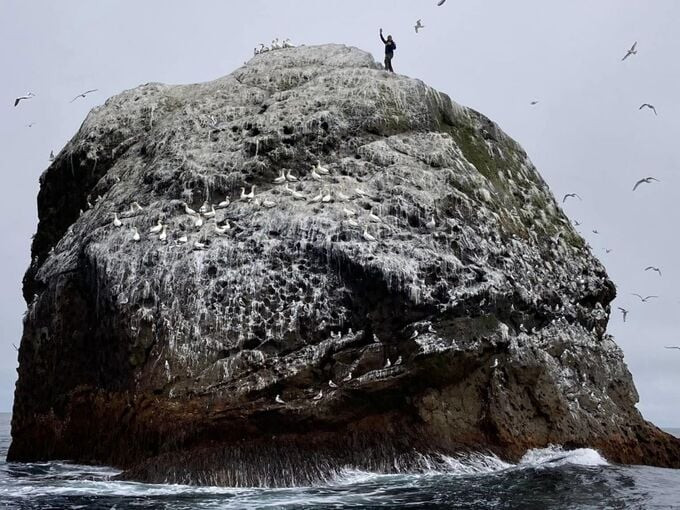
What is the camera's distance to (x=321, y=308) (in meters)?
24.3

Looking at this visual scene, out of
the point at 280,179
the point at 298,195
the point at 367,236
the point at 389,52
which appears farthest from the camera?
the point at 389,52

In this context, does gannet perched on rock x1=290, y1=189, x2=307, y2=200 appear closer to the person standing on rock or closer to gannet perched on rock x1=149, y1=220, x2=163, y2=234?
gannet perched on rock x1=149, y1=220, x2=163, y2=234

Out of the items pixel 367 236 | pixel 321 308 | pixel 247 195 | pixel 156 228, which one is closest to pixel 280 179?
pixel 247 195

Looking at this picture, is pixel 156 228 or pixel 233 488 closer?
pixel 233 488

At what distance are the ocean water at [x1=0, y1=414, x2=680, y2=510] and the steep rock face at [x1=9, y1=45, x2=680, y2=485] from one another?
2.43 ft

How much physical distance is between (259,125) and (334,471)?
1286 centimetres

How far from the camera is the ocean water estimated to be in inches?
733

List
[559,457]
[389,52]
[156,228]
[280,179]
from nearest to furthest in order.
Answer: [559,457]
[156,228]
[280,179]
[389,52]

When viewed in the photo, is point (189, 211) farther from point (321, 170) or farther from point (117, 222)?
point (321, 170)

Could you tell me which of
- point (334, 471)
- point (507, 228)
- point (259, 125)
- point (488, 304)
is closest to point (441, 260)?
point (488, 304)

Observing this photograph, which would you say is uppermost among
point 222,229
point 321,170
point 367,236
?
point 321,170

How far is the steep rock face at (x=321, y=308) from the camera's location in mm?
22812

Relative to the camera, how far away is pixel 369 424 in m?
23.0

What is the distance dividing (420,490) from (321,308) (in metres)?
Result: 6.18
